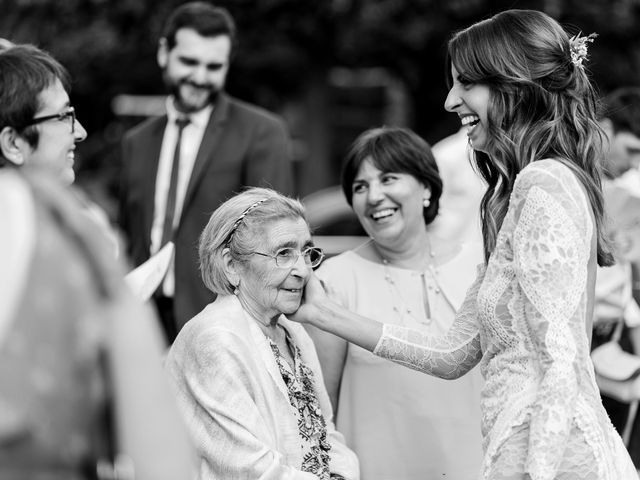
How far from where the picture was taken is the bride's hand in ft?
11.5

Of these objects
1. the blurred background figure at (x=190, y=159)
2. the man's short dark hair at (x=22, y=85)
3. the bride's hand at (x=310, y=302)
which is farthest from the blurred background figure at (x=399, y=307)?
the man's short dark hair at (x=22, y=85)

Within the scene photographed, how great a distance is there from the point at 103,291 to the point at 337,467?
2.01 meters

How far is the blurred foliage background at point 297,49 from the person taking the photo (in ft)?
40.6

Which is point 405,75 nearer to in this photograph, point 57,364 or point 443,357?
point 443,357

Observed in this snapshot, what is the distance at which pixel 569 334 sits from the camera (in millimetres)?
2855

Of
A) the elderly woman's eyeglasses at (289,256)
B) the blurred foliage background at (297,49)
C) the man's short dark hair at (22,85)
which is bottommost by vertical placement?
the blurred foliage background at (297,49)

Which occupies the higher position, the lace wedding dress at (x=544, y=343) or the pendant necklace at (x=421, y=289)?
the lace wedding dress at (x=544, y=343)

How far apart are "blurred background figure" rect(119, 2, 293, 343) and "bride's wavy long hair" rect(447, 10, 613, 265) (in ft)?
6.48

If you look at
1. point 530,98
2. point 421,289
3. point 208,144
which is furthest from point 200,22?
point 530,98

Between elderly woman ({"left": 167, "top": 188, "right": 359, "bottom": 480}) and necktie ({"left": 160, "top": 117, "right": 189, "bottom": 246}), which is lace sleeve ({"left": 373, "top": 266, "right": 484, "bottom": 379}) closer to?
elderly woman ({"left": 167, "top": 188, "right": 359, "bottom": 480})

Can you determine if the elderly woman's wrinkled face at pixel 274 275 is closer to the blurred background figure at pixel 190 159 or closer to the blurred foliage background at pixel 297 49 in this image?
the blurred background figure at pixel 190 159

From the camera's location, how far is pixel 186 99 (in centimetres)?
538

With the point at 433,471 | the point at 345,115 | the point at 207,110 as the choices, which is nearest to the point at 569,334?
the point at 433,471

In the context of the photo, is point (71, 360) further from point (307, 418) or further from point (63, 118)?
point (307, 418)
